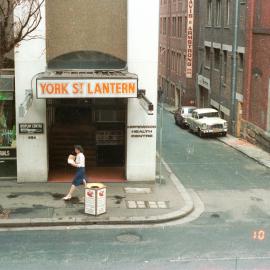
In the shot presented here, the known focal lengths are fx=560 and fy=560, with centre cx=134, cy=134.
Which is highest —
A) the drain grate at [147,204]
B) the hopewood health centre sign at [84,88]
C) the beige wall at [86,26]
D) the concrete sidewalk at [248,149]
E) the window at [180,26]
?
the window at [180,26]

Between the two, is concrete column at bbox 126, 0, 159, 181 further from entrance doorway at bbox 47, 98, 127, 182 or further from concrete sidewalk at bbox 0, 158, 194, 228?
entrance doorway at bbox 47, 98, 127, 182

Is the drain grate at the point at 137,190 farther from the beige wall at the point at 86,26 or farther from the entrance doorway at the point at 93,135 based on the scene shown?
the beige wall at the point at 86,26

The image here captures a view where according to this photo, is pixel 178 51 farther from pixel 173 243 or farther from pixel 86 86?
pixel 173 243

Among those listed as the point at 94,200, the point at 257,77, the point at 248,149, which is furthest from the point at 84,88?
the point at 257,77

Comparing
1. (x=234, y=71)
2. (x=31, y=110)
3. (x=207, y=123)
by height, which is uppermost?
(x=234, y=71)

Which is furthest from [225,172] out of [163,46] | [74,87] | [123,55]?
[163,46]

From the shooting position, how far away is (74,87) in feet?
59.9

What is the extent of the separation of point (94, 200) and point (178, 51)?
4372cm

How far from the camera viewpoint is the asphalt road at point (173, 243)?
12.7 meters

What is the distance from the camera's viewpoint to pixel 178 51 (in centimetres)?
5809

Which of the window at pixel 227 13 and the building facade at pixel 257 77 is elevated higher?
the window at pixel 227 13

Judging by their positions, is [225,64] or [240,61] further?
[225,64]

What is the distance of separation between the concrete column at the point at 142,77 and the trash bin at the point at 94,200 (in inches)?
169

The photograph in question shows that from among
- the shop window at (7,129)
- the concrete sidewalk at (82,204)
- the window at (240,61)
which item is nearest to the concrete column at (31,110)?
A: the shop window at (7,129)
